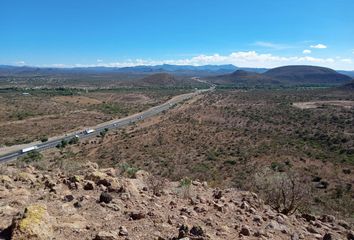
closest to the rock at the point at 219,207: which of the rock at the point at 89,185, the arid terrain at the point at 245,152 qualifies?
the rock at the point at 89,185

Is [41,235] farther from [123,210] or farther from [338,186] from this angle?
[338,186]

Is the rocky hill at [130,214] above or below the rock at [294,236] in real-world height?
above

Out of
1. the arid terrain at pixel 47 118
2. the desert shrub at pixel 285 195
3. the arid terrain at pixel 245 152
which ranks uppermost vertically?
the desert shrub at pixel 285 195

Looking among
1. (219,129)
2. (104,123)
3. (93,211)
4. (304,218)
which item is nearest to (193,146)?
(219,129)

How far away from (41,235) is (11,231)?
62 centimetres

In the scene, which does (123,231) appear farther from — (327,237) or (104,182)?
(327,237)

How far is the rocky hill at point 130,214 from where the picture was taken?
288 inches

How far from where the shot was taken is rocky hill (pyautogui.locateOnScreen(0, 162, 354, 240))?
288 inches

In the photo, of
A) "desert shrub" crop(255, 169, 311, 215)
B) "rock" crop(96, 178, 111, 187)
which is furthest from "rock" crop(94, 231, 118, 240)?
"desert shrub" crop(255, 169, 311, 215)

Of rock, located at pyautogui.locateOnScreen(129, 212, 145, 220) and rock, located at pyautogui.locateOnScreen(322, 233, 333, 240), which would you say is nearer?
rock, located at pyautogui.locateOnScreen(129, 212, 145, 220)

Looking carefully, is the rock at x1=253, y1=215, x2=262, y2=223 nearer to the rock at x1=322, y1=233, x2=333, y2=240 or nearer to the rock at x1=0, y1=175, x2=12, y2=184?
the rock at x1=322, y1=233, x2=333, y2=240

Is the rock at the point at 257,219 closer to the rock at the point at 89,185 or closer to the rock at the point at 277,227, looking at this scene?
the rock at the point at 277,227

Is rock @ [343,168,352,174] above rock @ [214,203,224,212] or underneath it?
underneath

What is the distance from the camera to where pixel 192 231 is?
7574mm
